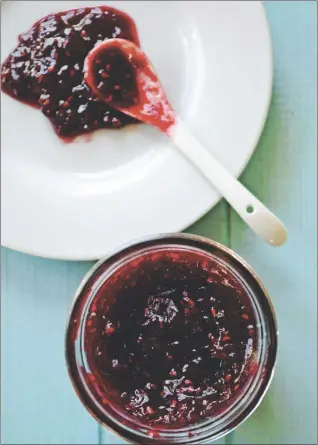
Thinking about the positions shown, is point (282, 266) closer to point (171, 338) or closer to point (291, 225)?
point (291, 225)

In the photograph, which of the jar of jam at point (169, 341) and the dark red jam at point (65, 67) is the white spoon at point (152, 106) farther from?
the jar of jam at point (169, 341)

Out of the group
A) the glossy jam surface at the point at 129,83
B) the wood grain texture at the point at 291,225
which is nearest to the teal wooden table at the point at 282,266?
the wood grain texture at the point at 291,225

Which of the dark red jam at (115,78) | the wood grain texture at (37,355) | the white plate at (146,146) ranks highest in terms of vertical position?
the dark red jam at (115,78)

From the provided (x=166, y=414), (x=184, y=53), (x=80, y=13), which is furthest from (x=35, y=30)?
(x=166, y=414)

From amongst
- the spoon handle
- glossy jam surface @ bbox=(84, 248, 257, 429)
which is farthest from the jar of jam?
the spoon handle

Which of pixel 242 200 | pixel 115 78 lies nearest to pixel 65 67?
pixel 115 78

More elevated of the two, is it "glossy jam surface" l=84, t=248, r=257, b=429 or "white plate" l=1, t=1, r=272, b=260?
"white plate" l=1, t=1, r=272, b=260

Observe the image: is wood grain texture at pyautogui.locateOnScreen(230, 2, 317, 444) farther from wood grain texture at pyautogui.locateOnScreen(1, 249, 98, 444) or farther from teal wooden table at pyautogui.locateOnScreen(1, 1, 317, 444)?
wood grain texture at pyautogui.locateOnScreen(1, 249, 98, 444)

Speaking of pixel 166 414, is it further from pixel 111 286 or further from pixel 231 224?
pixel 231 224
